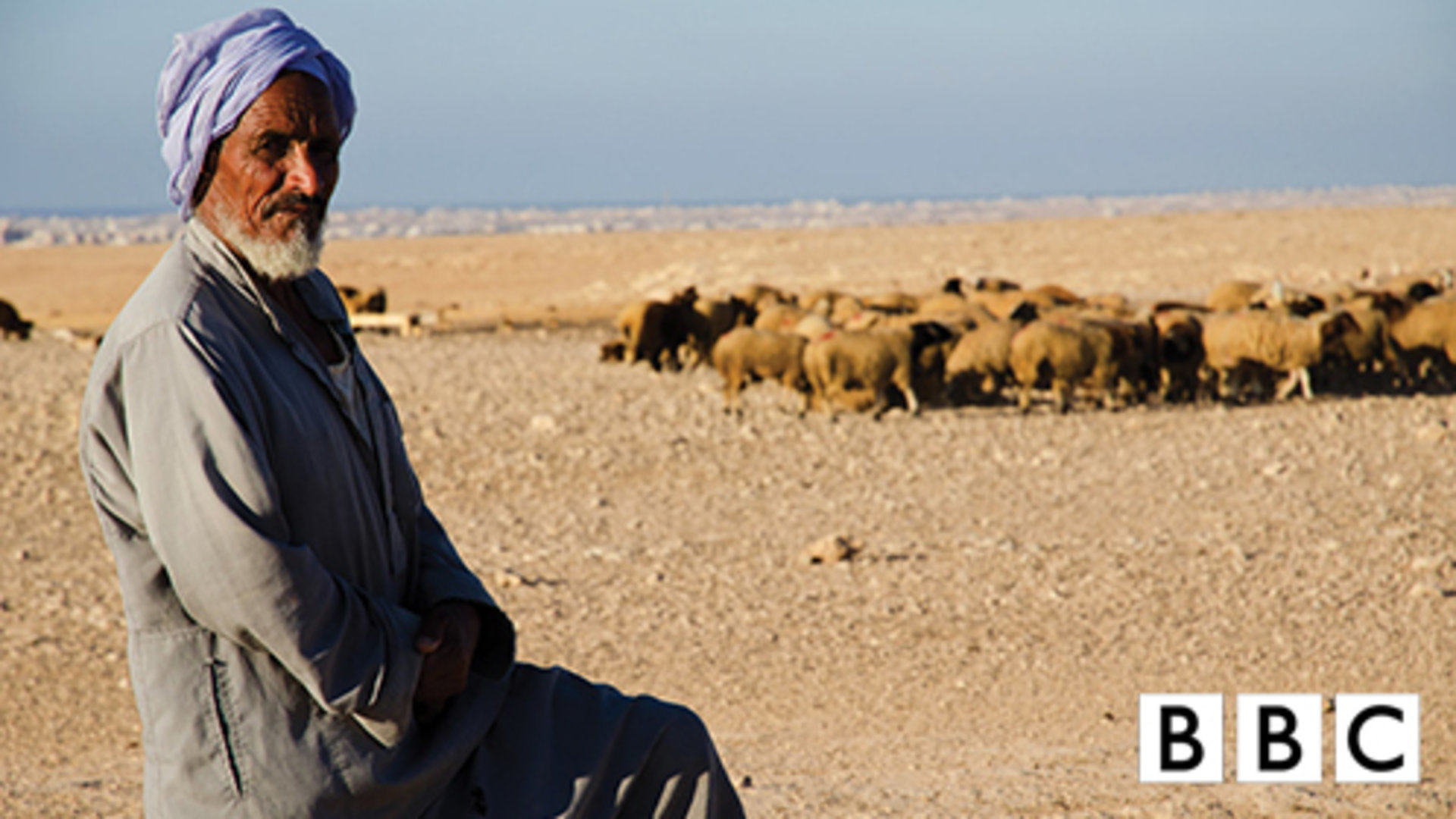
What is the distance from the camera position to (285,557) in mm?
2287

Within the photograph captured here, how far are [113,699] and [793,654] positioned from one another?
2.98 meters

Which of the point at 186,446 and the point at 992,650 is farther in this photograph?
the point at 992,650

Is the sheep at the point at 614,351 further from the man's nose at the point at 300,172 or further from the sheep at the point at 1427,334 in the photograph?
the man's nose at the point at 300,172

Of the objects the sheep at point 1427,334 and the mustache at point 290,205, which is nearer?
the mustache at point 290,205

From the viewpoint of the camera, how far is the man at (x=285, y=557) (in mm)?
2299

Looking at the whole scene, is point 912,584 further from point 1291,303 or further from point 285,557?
point 1291,303

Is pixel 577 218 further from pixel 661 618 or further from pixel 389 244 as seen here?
pixel 661 618

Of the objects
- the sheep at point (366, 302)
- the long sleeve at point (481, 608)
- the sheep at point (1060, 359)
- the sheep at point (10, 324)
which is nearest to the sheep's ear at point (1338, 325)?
the sheep at point (1060, 359)

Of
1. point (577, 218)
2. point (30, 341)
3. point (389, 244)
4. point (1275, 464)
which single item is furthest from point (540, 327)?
point (577, 218)

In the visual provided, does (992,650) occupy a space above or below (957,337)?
below

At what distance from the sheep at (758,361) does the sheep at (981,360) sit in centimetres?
141

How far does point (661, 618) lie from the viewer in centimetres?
748

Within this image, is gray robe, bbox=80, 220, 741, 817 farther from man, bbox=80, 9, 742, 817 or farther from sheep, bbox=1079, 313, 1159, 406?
sheep, bbox=1079, 313, 1159, 406

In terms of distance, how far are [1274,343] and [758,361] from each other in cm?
488
